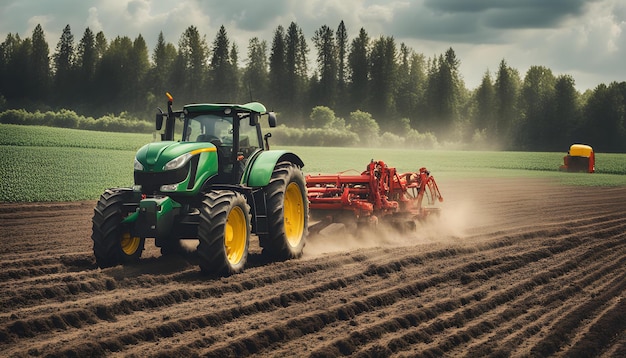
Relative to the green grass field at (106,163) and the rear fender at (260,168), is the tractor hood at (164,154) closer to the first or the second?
the rear fender at (260,168)

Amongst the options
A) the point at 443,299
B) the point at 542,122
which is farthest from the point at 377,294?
the point at 542,122

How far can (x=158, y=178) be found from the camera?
29.6 feet

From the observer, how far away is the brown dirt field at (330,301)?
6.36 meters

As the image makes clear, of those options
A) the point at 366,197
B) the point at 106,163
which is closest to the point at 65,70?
the point at 106,163

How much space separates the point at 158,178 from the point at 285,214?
7.57ft

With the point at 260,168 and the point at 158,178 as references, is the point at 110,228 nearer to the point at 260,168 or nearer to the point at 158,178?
the point at 158,178

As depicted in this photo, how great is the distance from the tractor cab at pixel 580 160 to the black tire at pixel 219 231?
3482cm

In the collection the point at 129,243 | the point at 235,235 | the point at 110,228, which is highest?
the point at 110,228

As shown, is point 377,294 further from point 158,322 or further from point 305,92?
point 305,92

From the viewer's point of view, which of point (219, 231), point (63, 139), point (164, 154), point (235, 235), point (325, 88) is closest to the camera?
point (219, 231)

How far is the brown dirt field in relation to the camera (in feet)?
20.9

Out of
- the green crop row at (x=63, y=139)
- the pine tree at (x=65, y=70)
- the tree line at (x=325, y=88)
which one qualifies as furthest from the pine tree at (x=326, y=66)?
the green crop row at (x=63, y=139)

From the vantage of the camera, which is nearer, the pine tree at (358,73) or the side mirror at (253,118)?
the side mirror at (253,118)

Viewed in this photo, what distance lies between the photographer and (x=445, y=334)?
6883 millimetres
